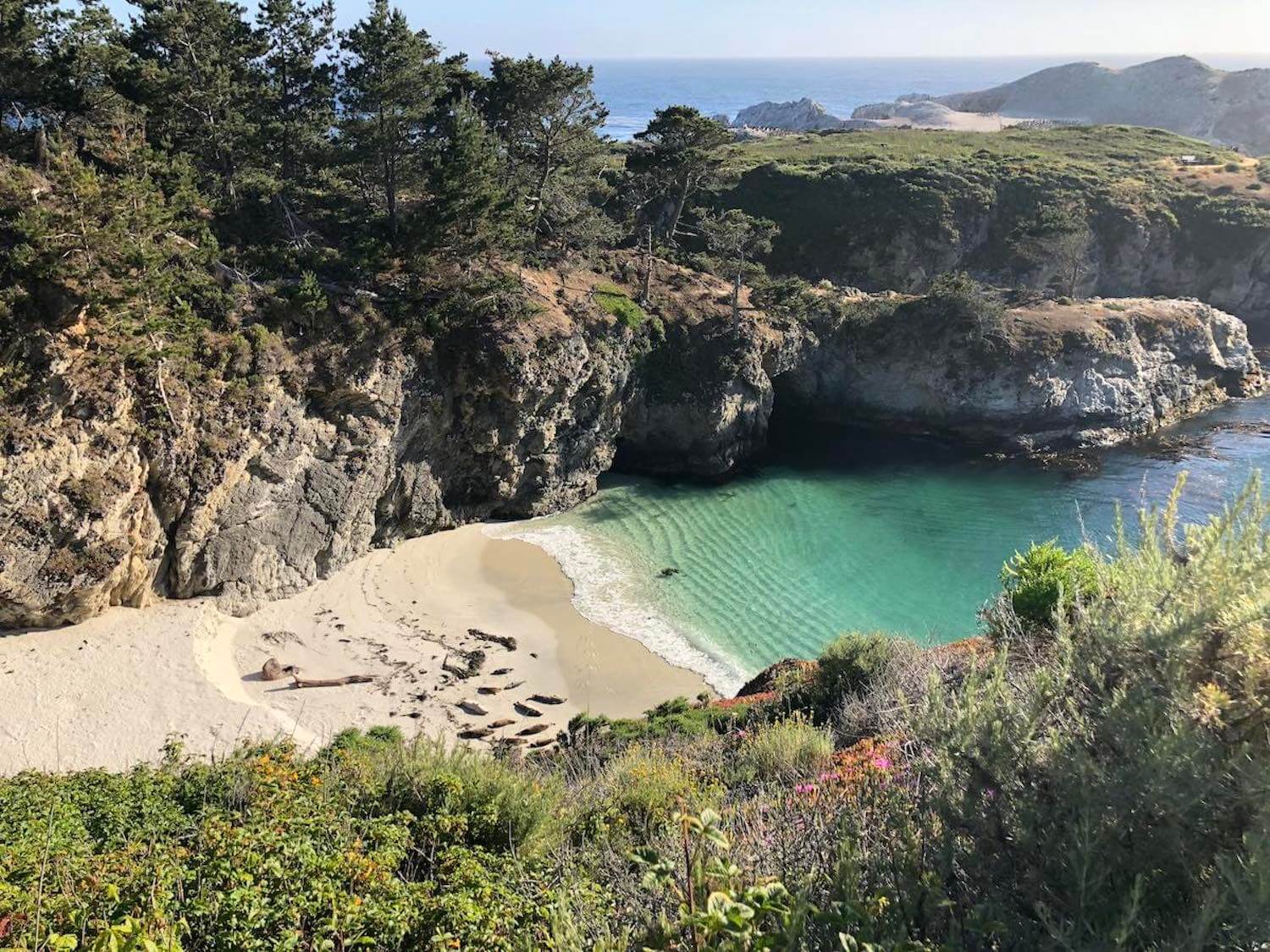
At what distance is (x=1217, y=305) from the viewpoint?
2247 inches

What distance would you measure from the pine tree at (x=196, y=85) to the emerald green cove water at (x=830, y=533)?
17684 millimetres

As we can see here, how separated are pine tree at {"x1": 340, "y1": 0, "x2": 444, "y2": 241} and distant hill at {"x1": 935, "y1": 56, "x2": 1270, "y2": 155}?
150 metres

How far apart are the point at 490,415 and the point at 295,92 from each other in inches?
625

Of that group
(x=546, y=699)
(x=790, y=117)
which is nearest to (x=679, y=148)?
(x=546, y=699)

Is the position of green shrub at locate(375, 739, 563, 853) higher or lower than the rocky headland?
lower

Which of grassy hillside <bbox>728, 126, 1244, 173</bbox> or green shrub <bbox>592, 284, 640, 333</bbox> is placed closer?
green shrub <bbox>592, 284, 640, 333</bbox>

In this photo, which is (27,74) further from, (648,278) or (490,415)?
(648,278)

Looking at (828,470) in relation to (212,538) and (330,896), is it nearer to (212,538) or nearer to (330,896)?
(212,538)

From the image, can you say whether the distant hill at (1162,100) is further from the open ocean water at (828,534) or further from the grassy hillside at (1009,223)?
the open ocean water at (828,534)

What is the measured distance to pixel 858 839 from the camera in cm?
650

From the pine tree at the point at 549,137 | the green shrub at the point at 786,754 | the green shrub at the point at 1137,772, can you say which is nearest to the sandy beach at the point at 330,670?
the green shrub at the point at 786,754

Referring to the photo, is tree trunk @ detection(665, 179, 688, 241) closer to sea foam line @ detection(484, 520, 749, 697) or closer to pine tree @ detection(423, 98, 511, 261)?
pine tree @ detection(423, 98, 511, 261)

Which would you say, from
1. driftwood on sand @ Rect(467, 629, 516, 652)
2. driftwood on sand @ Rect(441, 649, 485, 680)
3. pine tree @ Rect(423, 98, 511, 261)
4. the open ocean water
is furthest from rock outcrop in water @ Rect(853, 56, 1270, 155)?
driftwood on sand @ Rect(441, 649, 485, 680)

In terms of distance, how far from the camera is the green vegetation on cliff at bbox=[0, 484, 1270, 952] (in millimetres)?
4820
